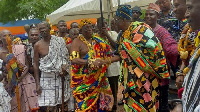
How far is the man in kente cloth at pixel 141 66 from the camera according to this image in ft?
13.0

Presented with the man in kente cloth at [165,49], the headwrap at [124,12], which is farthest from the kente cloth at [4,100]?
the man in kente cloth at [165,49]

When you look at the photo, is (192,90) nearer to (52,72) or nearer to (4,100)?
(4,100)

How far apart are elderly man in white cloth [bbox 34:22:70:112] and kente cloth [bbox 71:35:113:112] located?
1.68 ft

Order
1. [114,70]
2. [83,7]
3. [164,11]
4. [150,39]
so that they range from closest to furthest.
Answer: [150,39] → [164,11] → [114,70] → [83,7]

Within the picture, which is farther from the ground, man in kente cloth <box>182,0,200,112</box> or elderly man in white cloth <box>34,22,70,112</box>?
man in kente cloth <box>182,0,200,112</box>

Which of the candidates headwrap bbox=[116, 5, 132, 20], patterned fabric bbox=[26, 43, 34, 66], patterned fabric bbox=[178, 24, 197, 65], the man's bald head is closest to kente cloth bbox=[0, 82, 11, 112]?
patterned fabric bbox=[26, 43, 34, 66]

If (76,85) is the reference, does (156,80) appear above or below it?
above

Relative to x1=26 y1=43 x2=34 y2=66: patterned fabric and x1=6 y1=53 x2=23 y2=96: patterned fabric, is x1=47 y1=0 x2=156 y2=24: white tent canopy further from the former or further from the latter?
x1=6 y1=53 x2=23 y2=96: patterned fabric

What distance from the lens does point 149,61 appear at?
403cm

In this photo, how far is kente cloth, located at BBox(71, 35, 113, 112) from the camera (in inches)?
210

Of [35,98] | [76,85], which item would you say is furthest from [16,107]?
[76,85]

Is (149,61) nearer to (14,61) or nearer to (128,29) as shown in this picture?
(128,29)

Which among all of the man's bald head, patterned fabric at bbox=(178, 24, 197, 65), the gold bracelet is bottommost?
the gold bracelet

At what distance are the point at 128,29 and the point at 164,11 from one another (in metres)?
1.89
